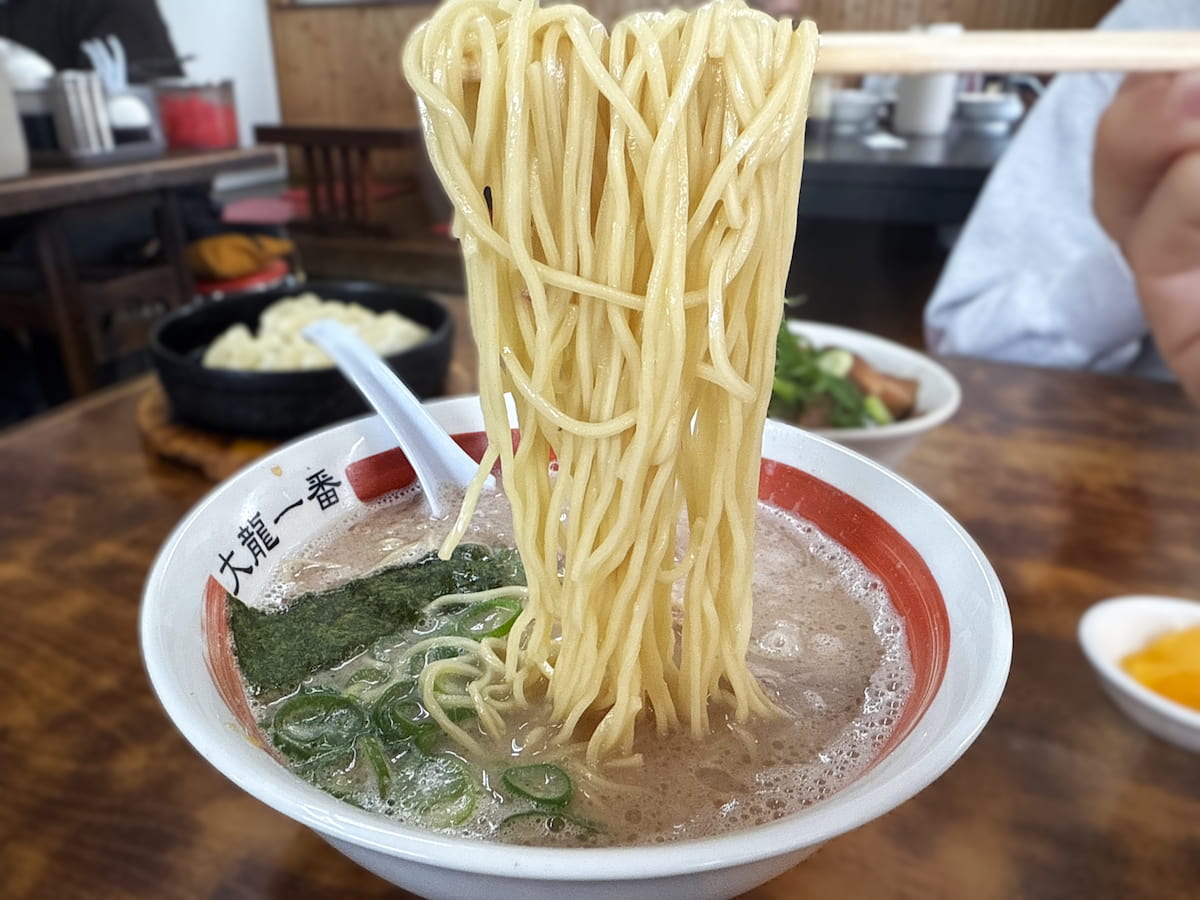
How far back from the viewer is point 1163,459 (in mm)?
1248

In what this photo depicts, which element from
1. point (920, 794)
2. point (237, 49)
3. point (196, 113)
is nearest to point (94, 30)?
point (196, 113)

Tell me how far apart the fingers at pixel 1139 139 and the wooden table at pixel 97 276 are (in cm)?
291

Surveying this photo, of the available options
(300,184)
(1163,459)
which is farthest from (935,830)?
(300,184)

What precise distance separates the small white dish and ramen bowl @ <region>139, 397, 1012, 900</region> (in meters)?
0.38

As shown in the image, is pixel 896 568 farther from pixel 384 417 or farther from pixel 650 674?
pixel 384 417

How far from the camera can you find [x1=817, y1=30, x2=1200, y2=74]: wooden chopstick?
0.79 meters

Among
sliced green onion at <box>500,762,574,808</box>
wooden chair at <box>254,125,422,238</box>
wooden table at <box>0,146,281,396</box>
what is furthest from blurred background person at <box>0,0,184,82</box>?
sliced green onion at <box>500,762,574,808</box>

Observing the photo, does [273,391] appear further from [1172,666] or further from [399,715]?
[1172,666]

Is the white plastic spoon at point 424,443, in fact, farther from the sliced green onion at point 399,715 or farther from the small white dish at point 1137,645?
the small white dish at point 1137,645

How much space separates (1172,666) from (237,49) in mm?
7675

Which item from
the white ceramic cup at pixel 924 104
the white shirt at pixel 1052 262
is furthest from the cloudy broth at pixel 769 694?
the white ceramic cup at pixel 924 104

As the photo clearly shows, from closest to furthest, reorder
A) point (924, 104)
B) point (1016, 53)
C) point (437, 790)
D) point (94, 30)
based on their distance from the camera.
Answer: point (437, 790) < point (1016, 53) < point (924, 104) < point (94, 30)

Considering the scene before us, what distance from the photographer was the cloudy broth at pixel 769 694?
478 millimetres

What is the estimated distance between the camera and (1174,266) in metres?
1.30
